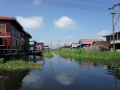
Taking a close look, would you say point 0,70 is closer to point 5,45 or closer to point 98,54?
point 5,45

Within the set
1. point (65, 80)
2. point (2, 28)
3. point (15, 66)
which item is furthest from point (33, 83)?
point (2, 28)

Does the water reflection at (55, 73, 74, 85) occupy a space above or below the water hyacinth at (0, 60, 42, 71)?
below

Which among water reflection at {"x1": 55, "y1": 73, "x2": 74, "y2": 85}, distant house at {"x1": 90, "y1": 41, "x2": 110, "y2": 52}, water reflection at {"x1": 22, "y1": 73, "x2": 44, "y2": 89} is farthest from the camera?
distant house at {"x1": 90, "y1": 41, "x2": 110, "y2": 52}

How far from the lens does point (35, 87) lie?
388 inches

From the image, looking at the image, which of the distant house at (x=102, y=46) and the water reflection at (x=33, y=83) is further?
the distant house at (x=102, y=46)

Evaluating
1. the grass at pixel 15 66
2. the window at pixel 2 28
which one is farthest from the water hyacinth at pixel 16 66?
the window at pixel 2 28

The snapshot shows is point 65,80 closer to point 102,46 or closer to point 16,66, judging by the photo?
point 16,66

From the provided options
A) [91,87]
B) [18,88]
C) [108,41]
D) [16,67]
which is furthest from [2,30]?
[108,41]

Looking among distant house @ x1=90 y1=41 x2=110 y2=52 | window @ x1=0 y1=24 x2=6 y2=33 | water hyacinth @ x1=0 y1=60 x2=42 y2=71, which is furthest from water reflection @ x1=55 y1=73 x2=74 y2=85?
distant house @ x1=90 y1=41 x2=110 y2=52

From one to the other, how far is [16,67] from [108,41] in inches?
1362

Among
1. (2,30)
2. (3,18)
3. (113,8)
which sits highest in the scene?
(113,8)

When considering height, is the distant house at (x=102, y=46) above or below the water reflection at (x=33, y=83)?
above

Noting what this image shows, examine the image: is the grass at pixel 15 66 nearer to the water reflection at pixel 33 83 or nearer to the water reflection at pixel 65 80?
the water reflection at pixel 33 83

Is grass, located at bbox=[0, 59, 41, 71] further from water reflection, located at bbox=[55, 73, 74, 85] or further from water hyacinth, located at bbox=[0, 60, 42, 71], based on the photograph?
water reflection, located at bbox=[55, 73, 74, 85]
